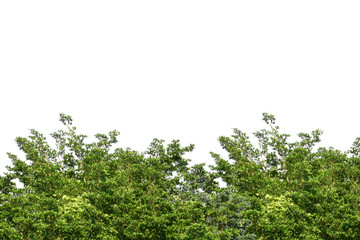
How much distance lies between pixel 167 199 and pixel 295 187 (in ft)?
45.0

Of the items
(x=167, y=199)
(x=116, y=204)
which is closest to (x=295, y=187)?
(x=167, y=199)

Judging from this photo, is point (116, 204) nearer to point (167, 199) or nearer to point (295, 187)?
point (167, 199)

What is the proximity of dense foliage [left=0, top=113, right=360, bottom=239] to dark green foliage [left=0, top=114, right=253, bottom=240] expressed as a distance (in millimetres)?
83

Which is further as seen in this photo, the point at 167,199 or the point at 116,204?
the point at 167,199

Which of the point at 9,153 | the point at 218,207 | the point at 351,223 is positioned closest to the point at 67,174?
the point at 9,153

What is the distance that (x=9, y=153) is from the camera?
40.8 m

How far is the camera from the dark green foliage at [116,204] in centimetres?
2552

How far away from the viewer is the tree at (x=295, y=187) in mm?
26469

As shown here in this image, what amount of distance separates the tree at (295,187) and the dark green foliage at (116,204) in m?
2.92

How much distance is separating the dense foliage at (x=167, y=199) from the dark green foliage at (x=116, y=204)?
0.08 m

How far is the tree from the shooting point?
26469 millimetres

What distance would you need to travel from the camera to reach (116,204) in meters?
28.1

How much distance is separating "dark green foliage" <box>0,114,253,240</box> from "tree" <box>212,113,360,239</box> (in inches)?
115

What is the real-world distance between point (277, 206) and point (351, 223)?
20.7 ft
